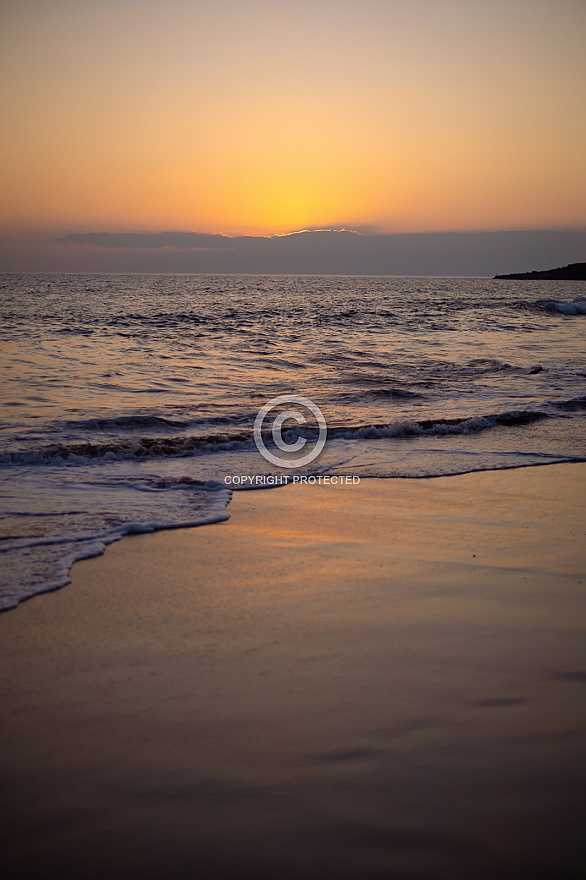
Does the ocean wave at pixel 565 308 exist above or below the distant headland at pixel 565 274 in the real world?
below

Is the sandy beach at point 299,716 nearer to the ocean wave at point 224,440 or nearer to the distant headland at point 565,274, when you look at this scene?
the ocean wave at point 224,440

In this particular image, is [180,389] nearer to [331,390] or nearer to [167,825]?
[331,390]

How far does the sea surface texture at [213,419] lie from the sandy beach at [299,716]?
929 mm

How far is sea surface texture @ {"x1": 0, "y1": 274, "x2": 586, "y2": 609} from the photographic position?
17.3 ft

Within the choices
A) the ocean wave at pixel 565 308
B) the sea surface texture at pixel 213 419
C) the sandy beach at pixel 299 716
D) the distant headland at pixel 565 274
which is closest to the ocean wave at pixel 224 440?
the sea surface texture at pixel 213 419

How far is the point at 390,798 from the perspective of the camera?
2008 millimetres

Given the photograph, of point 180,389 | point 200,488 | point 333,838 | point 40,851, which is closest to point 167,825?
point 40,851

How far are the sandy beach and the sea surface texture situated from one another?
3.05ft

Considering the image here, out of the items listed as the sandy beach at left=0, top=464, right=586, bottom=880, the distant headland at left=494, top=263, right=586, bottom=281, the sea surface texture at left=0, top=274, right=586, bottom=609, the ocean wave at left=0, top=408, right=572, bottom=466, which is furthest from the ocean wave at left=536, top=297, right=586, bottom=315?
the distant headland at left=494, top=263, right=586, bottom=281

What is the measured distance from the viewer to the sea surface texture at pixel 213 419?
528 centimetres

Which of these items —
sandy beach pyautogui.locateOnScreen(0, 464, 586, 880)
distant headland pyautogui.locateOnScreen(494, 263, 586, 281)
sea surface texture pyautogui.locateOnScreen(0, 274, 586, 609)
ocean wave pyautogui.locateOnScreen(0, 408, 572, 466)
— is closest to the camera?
sandy beach pyautogui.locateOnScreen(0, 464, 586, 880)

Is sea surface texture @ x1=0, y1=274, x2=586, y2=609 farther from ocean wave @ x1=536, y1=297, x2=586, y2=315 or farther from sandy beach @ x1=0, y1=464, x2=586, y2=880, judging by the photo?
ocean wave @ x1=536, y1=297, x2=586, y2=315

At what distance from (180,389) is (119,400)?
169 cm

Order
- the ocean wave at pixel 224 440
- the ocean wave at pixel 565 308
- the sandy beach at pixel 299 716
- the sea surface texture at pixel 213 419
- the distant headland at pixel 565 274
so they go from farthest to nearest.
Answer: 1. the distant headland at pixel 565 274
2. the ocean wave at pixel 565 308
3. the ocean wave at pixel 224 440
4. the sea surface texture at pixel 213 419
5. the sandy beach at pixel 299 716
